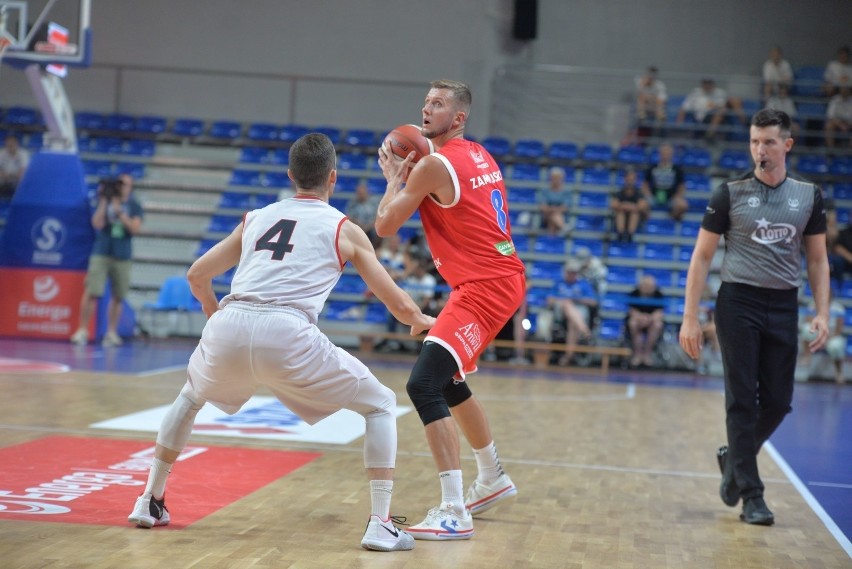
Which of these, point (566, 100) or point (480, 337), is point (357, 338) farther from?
point (480, 337)

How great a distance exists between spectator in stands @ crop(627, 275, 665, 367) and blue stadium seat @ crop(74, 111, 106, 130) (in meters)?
11.4

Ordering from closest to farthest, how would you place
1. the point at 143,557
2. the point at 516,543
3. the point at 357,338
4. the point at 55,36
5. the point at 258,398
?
the point at 143,557 < the point at 516,543 < the point at 258,398 < the point at 55,36 < the point at 357,338

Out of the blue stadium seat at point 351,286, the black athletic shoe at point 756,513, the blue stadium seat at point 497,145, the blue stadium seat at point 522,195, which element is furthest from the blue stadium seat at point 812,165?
the black athletic shoe at point 756,513

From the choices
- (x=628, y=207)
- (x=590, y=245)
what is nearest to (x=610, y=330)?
(x=590, y=245)

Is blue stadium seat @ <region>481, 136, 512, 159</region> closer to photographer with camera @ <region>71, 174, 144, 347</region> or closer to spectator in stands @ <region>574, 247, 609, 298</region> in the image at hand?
spectator in stands @ <region>574, 247, 609, 298</region>

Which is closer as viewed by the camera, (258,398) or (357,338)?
(258,398)

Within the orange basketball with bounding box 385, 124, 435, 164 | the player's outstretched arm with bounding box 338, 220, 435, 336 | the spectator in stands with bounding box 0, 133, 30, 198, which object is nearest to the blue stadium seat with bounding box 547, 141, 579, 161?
the spectator in stands with bounding box 0, 133, 30, 198

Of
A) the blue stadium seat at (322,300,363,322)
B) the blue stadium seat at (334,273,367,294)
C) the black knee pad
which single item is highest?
the black knee pad

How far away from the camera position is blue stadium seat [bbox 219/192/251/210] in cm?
1892

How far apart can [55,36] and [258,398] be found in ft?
23.8

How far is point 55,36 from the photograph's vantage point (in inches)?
549

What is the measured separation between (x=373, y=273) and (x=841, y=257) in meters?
13.4

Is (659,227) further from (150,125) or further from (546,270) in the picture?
(150,125)

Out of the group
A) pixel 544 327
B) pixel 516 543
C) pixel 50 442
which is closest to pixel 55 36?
pixel 544 327
